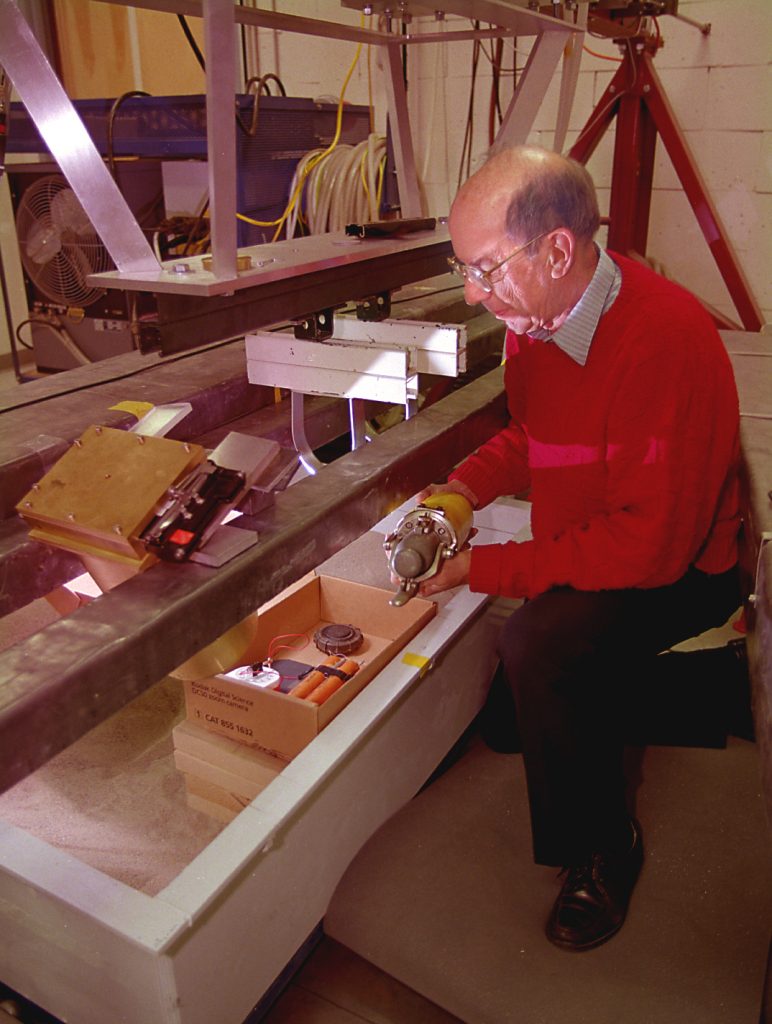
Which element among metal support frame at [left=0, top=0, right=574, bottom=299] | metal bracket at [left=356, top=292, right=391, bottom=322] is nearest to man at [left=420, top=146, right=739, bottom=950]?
metal support frame at [left=0, top=0, right=574, bottom=299]

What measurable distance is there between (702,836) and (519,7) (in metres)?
1.50

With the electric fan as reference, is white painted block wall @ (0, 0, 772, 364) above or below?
above

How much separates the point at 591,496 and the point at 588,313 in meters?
0.28

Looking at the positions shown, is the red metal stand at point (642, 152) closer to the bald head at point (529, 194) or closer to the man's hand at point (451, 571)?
the bald head at point (529, 194)

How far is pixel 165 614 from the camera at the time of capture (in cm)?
90

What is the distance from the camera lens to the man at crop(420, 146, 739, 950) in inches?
46.2

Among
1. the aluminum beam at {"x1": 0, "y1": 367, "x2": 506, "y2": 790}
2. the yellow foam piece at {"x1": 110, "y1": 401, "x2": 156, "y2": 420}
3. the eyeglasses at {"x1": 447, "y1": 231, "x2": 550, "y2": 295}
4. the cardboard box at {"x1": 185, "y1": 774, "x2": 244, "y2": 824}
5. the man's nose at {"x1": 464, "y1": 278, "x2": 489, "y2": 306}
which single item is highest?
the eyeglasses at {"x1": 447, "y1": 231, "x2": 550, "y2": 295}

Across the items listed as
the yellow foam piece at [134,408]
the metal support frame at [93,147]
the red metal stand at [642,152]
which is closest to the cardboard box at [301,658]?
the yellow foam piece at [134,408]

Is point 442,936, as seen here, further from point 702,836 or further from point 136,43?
point 136,43

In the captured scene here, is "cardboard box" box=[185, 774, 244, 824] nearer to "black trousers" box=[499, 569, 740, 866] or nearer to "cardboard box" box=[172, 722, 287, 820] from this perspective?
"cardboard box" box=[172, 722, 287, 820]

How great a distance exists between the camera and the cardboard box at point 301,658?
1.31 metres

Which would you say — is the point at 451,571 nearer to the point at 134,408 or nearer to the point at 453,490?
the point at 453,490

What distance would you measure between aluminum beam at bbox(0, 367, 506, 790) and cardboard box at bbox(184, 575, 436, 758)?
10.3 inches

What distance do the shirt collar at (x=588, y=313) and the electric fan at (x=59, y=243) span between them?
1.85 m
